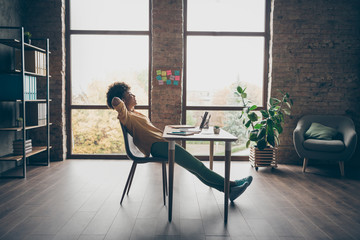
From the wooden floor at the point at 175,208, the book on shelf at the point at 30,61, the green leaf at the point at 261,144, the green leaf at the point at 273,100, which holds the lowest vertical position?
the wooden floor at the point at 175,208

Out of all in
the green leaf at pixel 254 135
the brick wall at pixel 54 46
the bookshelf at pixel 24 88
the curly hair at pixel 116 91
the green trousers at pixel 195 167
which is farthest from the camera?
the brick wall at pixel 54 46

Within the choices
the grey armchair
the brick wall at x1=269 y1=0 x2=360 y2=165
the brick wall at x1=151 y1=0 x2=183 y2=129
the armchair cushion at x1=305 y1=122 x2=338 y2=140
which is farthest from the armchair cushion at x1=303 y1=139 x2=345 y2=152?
the brick wall at x1=151 y1=0 x2=183 y2=129

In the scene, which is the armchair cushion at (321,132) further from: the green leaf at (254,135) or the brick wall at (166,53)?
the brick wall at (166,53)

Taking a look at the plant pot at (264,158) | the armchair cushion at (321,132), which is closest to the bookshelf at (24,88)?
the plant pot at (264,158)

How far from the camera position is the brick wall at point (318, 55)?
502 cm

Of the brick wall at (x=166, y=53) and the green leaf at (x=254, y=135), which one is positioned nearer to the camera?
the green leaf at (x=254, y=135)

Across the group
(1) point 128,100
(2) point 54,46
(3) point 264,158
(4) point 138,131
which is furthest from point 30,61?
(3) point 264,158

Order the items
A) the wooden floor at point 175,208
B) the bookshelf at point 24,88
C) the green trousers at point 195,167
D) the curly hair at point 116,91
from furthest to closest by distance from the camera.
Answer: the bookshelf at point 24,88, the curly hair at point 116,91, the green trousers at point 195,167, the wooden floor at point 175,208

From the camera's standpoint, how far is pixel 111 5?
5219 mm

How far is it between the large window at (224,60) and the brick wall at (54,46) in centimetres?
218

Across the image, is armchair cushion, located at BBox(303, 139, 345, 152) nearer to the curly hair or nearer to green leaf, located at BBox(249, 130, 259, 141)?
green leaf, located at BBox(249, 130, 259, 141)

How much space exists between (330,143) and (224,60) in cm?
228

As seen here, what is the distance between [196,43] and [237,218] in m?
3.53

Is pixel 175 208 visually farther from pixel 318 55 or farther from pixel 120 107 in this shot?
pixel 318 55
